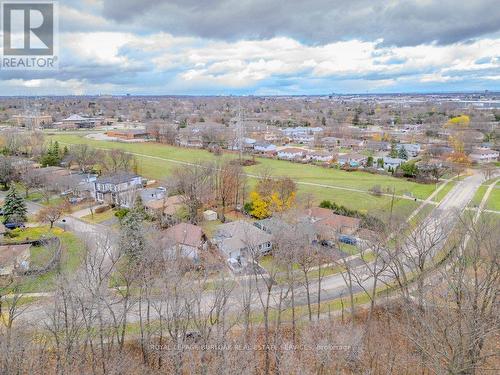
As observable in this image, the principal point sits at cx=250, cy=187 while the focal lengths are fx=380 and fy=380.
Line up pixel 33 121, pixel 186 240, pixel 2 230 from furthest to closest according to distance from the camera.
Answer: pixel 33 121 → pixel 2 230 → pixel 186 240

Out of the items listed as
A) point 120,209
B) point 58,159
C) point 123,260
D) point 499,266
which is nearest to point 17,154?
point 58,159

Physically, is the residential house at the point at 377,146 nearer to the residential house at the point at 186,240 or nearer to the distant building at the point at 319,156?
the distant building at the point at 319,156

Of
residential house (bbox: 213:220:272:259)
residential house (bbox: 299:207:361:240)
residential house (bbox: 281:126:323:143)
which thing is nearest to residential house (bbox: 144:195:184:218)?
residential house (bbox: 213:220:272:259)

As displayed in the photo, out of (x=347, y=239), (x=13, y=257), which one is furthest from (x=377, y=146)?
(x=13, y=257)

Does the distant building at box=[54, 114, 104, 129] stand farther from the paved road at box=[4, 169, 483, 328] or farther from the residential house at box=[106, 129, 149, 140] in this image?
the paved road at box=[4, 169, 483, 328]

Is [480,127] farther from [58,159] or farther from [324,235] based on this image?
[58,159]

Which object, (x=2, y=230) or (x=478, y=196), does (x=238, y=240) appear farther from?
(x=478, y=196)
